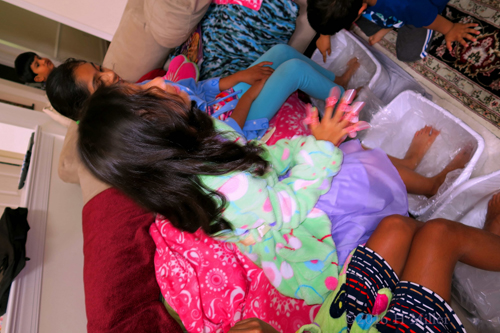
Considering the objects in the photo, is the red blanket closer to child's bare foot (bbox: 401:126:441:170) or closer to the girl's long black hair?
the girl's long black hair

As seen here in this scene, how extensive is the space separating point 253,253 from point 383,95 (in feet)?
3.60

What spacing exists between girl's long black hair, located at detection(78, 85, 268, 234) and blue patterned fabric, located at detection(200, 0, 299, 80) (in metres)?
0.84

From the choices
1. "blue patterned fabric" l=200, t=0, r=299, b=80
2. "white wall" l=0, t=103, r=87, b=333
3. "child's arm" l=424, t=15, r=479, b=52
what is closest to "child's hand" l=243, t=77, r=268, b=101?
"blue patterned fabric" l=200, t=0, r=299, b=80

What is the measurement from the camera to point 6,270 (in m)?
1.01

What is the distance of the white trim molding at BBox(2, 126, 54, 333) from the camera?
996 mm

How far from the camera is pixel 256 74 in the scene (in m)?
1.28

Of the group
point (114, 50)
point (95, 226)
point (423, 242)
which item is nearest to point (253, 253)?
point (423, 242)

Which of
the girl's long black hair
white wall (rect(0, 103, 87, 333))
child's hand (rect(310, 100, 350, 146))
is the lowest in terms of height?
white wall (rect(0, 103, 87, 333))

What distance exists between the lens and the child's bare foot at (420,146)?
1122mm

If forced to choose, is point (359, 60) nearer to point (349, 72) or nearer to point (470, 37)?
point (349, 72)

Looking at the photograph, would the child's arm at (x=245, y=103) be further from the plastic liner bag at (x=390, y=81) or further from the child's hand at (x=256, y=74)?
the plastic liner bag at (x=390, y=81)

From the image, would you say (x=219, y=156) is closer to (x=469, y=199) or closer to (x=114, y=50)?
(x=469, y=199)

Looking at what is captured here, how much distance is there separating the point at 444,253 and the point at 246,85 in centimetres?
106

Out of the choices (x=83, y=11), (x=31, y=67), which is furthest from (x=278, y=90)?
(x=31, y=67)
